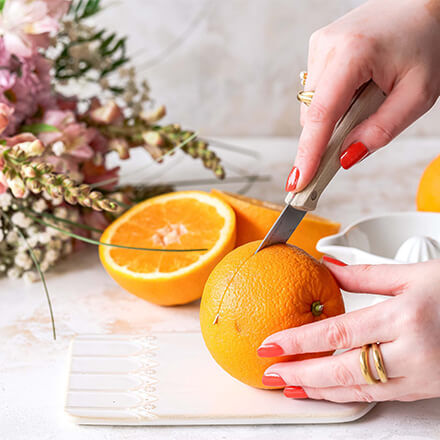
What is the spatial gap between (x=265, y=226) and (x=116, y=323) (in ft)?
0.85

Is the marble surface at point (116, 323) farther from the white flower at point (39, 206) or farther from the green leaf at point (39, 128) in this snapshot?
the green leaf at point (39, 128)

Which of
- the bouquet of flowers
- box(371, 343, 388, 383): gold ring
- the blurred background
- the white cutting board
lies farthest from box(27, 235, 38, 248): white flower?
the blurred background

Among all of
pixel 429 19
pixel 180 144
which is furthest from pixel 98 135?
pixel 429 19

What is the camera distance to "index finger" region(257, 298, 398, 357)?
23.2 inches

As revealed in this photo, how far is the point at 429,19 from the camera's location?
0.74 m

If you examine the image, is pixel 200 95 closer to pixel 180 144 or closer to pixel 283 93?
pixel 283 93

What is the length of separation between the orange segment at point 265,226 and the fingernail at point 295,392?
0.96 ft

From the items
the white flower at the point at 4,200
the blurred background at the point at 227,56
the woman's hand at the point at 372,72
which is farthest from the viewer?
the blurred background at the point at 227,56

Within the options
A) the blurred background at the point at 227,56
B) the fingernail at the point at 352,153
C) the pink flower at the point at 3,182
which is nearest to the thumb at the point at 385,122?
the fingernail at the point at 352,153

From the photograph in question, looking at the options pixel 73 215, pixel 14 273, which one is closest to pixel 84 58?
pixel 73 215

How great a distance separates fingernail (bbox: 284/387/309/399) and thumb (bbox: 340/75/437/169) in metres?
0.26

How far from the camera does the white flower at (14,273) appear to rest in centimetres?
99

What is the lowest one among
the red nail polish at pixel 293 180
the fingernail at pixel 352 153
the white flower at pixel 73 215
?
the white flower at pixel 73 215

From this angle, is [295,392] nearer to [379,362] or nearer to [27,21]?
[379,362]
